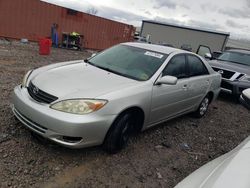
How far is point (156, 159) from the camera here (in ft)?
12.3

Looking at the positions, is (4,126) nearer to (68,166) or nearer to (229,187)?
(68,166)

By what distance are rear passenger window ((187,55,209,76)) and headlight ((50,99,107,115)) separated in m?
2.46

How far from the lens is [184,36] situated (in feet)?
99.0

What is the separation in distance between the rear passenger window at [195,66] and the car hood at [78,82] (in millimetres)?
1701

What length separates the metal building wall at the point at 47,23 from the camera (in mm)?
14484

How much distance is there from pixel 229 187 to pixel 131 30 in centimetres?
2052

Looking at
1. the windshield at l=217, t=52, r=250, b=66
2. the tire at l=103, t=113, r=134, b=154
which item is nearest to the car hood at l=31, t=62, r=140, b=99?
the tire at l=103, t=113, r=134, b=154

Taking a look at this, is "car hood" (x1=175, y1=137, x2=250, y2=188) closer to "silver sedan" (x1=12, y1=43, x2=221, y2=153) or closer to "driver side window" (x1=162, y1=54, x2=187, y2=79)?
"silver sedan" (x1=12, y1=43, x2=221, y2=153)

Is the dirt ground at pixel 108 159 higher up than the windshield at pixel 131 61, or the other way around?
the windshield at pixel 131 61

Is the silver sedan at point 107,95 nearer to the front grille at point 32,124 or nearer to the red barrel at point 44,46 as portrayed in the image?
the front grille at point 32,124

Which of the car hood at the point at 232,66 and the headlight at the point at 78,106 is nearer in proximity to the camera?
the headlight at the point at 78,106

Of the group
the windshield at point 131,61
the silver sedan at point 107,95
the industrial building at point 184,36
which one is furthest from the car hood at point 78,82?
the industrial building at point 184,36

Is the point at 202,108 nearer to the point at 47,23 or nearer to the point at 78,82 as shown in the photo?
the point at 78,82

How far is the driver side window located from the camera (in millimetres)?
4203
